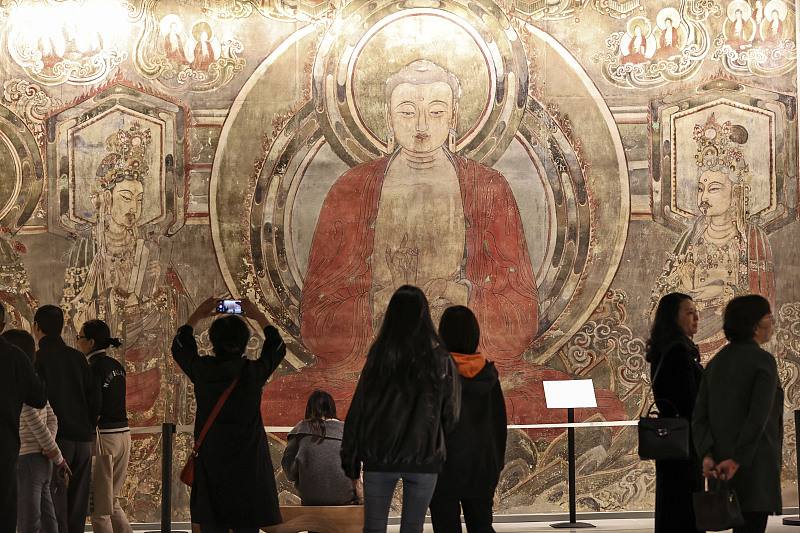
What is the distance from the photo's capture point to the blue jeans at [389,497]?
503cm

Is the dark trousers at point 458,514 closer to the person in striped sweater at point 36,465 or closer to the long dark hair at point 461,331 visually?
the long dark hair at point 461,331

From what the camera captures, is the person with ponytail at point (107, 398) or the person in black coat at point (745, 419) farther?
the person with ponytail at point (107, 398)

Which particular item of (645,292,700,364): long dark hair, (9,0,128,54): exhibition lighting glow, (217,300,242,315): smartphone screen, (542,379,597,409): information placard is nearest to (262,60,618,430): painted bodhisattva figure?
(542,379,597,409): information placard

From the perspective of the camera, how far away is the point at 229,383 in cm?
534

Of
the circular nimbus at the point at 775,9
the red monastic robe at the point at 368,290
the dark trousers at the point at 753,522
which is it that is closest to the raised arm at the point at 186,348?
the dark trousers at the point at 753,522

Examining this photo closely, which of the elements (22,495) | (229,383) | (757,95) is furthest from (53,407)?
(757,95)

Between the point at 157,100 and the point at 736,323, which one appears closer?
the point at 736,323

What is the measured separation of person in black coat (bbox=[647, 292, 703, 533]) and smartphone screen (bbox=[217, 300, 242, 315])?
2.57 metres

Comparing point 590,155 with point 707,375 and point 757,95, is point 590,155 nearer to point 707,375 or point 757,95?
point 757,95

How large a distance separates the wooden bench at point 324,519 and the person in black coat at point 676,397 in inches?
81.4

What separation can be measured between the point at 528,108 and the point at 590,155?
0.84 m

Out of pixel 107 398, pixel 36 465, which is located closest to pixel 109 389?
pixel 107 398

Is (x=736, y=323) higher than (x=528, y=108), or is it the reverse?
(x=528, y=108)

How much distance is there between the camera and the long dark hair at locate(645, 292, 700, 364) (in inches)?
238
